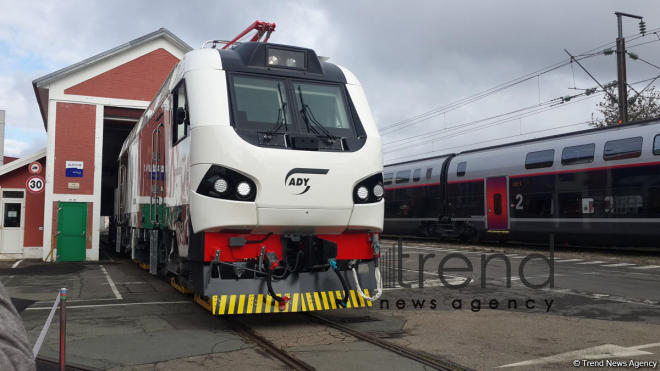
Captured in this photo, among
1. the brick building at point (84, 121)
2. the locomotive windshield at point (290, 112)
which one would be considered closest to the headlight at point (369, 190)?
the locomotive windshield at point (290, 112)

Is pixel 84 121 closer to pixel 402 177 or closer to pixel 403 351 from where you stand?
pixel 402 177

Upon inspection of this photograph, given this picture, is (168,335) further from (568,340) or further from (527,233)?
(527,233)

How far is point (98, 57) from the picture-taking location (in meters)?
17.8

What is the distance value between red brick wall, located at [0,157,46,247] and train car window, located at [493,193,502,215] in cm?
1632

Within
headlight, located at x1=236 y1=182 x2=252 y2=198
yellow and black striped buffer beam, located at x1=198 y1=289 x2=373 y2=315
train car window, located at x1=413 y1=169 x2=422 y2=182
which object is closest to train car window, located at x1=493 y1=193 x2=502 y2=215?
train car window, located at x1=413 y1=169 x2=422 y2=182

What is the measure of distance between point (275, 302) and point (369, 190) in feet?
5.96

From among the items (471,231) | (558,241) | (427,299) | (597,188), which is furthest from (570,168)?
(427,299)

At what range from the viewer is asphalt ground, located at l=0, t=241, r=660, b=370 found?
17.6 feet

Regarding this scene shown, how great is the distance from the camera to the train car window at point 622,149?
16078 millimetres

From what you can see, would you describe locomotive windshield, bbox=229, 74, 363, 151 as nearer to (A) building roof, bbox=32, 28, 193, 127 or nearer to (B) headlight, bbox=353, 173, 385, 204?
(B) headlight, bbox=353, 173, 385, 204

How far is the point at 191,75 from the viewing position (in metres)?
6.88

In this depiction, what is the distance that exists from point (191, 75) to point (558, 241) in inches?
623

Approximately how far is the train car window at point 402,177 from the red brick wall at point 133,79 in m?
12.9

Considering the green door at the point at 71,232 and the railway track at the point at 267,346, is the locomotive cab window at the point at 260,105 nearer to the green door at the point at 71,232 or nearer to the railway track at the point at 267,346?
the railway track at the point at 267,346
